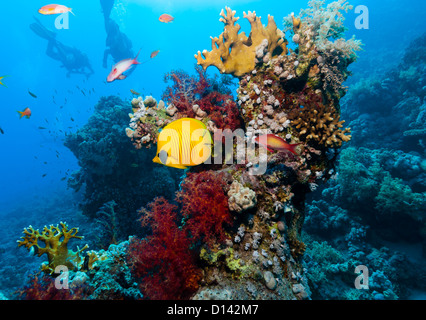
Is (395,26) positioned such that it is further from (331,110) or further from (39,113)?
(39,113)

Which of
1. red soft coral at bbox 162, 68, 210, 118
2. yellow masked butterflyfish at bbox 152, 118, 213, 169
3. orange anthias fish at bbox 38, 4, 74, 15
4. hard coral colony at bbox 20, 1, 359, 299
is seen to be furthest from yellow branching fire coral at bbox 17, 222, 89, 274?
orange anthias fish at bbox 38, 4, 74, 15

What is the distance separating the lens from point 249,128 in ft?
10.3

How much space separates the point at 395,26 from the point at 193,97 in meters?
50.6

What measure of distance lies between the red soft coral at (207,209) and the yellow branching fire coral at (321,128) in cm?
145

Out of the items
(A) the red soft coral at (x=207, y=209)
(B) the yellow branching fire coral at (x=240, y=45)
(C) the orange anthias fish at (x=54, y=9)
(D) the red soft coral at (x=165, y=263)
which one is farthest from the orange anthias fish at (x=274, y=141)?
(C) the orange anthias fish at (x=54, y=9)

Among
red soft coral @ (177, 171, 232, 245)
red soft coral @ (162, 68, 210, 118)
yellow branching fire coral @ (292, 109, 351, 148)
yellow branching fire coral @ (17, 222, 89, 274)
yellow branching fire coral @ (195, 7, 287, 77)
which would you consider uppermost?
yellow branching fire coral @ (195, 7, 287, 77)

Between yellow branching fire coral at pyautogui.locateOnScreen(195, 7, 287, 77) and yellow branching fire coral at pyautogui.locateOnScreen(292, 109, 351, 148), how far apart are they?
1466 millimetres

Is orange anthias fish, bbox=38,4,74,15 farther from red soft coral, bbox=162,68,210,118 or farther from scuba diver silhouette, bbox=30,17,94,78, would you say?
scuba diver silhouette, bbox=30,17,94,78

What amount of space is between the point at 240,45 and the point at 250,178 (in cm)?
267

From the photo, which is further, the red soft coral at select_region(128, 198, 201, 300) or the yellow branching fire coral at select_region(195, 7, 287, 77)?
the yellow branching fire coral at select_region(195, 7, 287, 77)

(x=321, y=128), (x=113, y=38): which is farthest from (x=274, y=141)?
(x=113, y=38)

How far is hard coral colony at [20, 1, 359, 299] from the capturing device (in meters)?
Result: 2.45

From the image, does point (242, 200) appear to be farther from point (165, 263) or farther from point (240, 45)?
point (240, 45)
